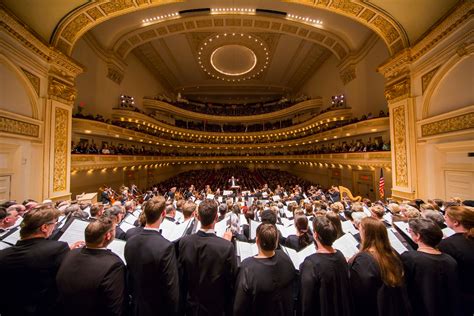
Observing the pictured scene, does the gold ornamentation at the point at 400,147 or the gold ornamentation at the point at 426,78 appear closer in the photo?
the gold ornamentation at the point at 426,78

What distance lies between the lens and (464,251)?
1934 millimetres

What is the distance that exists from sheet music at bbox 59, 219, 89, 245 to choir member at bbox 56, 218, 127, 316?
2.87 ft

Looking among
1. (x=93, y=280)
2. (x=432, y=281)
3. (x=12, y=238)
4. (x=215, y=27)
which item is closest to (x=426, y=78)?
(x=432, y=281)

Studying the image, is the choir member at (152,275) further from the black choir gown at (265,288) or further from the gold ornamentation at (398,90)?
the gold ornamentation at (398,90)

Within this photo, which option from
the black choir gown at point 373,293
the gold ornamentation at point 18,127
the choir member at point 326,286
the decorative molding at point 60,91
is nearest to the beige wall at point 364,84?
the black choir gown at point 373,293

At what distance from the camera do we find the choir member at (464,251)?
1880 mm

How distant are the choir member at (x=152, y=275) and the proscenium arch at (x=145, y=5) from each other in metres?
9.33

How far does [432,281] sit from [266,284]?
1427 millimetres

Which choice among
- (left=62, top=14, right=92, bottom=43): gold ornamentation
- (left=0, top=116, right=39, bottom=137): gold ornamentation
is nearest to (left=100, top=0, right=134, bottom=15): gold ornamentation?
(left=62, top=14, right=92, bottom=43): gold ornamentation

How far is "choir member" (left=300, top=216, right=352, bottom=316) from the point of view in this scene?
1.54 meters

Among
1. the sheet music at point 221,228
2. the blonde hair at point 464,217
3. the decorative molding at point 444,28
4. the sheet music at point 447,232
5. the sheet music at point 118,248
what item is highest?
the decorative molding at point 444,28

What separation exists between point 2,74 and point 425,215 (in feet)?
35.4

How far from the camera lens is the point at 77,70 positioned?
8141 mm

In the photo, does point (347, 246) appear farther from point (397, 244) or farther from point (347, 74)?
point (347, 74)
